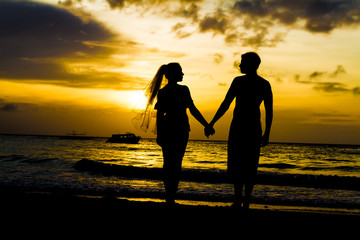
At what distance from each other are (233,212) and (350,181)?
1740 centimetres

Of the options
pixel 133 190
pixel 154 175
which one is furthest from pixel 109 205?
pixel 154 175

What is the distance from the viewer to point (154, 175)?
1989 cm

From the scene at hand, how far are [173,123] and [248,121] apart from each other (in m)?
1.25

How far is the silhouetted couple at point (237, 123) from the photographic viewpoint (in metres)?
4.56

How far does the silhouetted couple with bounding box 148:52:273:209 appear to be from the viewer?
4559 mm

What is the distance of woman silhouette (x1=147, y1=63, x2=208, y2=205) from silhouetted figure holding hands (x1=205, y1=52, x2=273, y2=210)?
86 centimetres

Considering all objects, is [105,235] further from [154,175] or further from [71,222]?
[154,175]

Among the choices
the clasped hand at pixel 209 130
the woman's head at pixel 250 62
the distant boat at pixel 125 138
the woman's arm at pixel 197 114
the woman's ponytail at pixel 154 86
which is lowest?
the distant boat at pixel 125 138

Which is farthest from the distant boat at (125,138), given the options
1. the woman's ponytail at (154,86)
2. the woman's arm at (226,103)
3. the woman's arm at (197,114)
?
the woman's arm at (226,103)

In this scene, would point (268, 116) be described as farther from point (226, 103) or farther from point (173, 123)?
point (173, 123)

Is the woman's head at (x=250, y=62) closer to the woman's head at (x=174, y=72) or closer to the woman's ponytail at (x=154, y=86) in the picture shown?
the woman's head at (x=174, y=72)

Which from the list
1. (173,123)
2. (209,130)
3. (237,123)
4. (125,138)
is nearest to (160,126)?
(173,123)

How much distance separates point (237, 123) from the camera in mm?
4629

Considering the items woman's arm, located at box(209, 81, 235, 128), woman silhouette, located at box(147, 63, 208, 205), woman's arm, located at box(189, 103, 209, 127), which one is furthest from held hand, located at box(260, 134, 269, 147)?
woman silhouette, located at box(147, 63, 208, 205)
